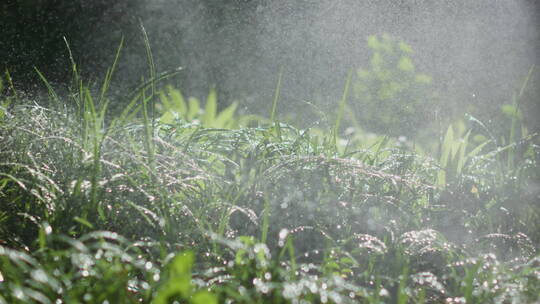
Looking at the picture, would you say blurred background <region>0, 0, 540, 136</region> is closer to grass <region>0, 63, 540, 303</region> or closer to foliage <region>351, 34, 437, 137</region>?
foliage <region>351, 34, 437, 137</region>

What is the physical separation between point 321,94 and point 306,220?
307 cm

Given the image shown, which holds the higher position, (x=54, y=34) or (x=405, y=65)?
(x=54, y=34)

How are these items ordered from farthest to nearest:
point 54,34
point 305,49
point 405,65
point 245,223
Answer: point 305,49, point 54,34, point 405,65, point 245,223

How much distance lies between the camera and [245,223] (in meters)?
1.46

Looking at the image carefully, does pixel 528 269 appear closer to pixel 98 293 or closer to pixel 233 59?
pixel 98 293

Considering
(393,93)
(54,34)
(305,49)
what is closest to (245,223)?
(393,93)

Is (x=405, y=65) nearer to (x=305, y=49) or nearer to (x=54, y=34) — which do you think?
(x=305, y=49)

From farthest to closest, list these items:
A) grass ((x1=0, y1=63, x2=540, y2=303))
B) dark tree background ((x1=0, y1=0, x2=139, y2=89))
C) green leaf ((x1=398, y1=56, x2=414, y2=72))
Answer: dark tree background ((x1=0, y1=0, x2=139, y2=89)) < green leaf ((x1=398, y1=56, x2=414, y2=72)) < grass ((x1=0, y1=63, x2=540, y2=303))

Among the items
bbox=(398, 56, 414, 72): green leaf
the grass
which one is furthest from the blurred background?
the grass

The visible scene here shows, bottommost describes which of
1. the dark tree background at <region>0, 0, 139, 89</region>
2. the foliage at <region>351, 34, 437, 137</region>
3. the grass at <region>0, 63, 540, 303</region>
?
the grass at <region>0, 63, 540, 303</region>

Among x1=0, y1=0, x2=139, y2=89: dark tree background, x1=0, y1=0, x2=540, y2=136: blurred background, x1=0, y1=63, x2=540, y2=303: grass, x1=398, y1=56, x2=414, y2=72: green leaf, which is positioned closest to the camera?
x1=0, y1=63, x2=540, y2=303: grass

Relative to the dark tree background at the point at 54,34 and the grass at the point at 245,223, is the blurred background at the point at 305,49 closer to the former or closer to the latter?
the dark tree background at the point at 54,34

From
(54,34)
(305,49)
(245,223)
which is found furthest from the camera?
(305,49)

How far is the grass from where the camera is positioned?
1049mm
